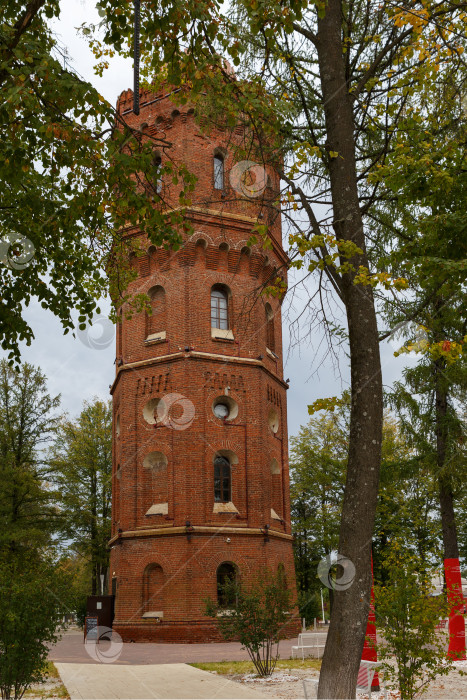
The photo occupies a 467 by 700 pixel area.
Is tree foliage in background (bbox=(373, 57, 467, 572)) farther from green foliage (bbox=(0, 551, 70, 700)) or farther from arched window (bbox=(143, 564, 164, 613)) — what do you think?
arched window (bbox=(143, 564, 164, 613))

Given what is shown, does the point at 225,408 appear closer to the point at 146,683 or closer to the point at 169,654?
the point at 169,654

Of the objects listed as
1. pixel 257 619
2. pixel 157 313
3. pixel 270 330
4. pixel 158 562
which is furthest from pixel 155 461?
pixel 257 619

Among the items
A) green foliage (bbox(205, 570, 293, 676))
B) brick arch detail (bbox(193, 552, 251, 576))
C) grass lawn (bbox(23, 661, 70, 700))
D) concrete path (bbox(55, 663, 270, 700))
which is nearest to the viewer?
concrete path (bbox(55, 663, 270, 700))

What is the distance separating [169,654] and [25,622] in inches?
393

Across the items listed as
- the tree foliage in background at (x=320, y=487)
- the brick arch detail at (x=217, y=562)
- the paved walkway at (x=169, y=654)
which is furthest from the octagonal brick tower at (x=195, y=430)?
the tree foliage in background at (x=320, y=487)

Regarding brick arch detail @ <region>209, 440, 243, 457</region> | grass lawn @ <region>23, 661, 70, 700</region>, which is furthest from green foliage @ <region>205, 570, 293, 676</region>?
brick arch detail @ <region>209, 440, 243, 457</region>

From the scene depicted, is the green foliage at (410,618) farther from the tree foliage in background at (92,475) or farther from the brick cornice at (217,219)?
the tree foliage in background at (92,475)

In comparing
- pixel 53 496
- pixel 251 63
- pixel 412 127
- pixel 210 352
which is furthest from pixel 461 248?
pixel 53 496

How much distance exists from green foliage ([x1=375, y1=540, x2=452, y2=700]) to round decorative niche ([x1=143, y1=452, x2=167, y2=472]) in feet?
50.6

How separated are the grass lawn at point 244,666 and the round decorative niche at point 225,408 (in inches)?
376

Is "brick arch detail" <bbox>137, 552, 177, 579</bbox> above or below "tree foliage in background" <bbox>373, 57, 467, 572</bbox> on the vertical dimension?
below

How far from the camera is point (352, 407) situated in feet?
22.9

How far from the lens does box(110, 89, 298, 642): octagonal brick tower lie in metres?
21.9

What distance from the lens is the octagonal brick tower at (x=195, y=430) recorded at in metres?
21.9
